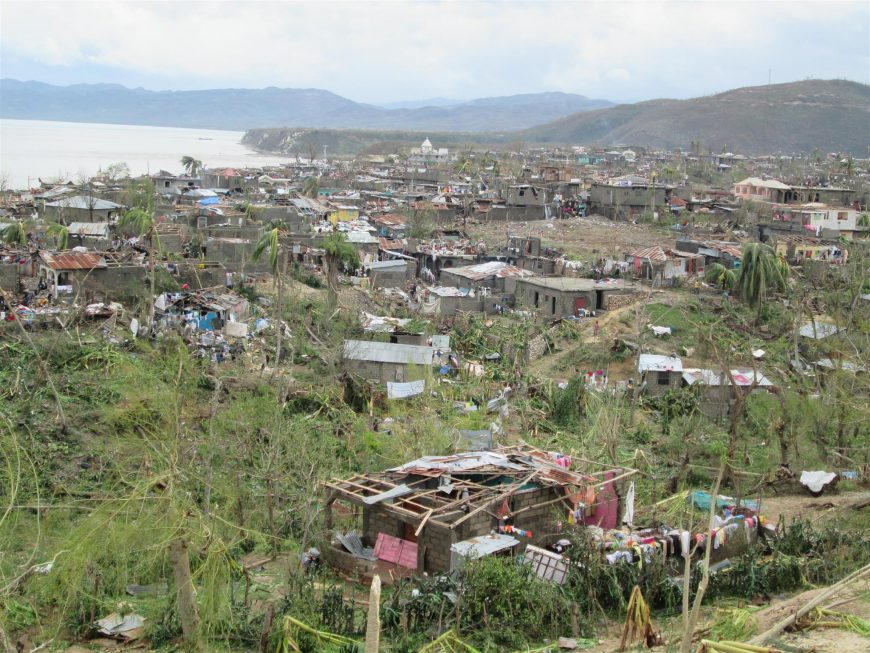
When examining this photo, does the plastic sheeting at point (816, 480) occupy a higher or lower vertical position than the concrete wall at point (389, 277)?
lower

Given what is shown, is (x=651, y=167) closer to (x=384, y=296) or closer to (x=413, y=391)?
(x=384, y=296)

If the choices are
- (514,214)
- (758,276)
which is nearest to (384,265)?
(758,276)

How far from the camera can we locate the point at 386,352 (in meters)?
20.7

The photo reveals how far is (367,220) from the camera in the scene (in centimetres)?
4272

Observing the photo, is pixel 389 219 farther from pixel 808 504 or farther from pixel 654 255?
pixel 808 504

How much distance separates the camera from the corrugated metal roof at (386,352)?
67.1ft

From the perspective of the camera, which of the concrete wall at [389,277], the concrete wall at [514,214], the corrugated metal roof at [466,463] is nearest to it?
the corrugated metal roof at [466,463]

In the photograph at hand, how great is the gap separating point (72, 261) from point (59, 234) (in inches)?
195

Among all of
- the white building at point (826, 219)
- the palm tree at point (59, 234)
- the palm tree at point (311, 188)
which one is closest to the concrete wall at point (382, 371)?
the palm tree at point (59, 234)

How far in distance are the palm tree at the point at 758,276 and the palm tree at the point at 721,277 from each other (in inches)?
31.7

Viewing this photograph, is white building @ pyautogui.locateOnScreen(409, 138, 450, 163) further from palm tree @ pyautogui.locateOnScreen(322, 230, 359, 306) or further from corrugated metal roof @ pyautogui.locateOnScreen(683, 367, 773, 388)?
corrugated metal roof @ pyautogui.locateOnScreen(683, 367, 773, 388)

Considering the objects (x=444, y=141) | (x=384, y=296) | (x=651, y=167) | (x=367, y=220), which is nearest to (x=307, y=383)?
(x=384, y=296)

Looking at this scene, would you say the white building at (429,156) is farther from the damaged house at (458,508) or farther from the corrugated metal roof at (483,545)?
the corrugated metal roof at (483,545)

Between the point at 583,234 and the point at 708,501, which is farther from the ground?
the point at 583,234
